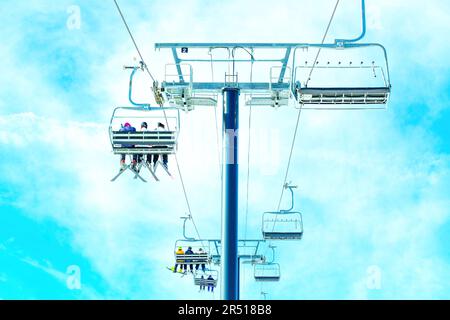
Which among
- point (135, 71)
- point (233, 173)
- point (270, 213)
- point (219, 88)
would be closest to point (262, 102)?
point (219, 88)

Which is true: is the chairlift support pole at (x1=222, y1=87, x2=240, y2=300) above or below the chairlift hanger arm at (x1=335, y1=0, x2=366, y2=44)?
below

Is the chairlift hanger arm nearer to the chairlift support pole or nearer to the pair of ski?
the chairlift support pole

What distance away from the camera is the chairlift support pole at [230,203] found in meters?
9.97

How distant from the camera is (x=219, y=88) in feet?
35.4

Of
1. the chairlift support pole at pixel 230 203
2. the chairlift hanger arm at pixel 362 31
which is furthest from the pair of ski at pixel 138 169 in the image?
the chairlift hanger arm at pixel 362 31

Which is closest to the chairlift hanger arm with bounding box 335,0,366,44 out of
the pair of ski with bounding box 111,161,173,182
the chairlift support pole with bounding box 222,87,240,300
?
the chairlift support pole with bounding box 222,87,240,300

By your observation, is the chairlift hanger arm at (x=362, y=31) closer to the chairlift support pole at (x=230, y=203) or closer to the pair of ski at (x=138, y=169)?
the chairlift support pole at (x=230, y=203)

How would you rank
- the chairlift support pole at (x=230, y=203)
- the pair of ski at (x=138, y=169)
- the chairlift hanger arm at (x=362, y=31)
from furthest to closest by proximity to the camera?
the chairlift support pole at (x=230, y=203) < the pair of ski at (x=138, y=169) < the chairlift hanger arm at (x=362, y=31)

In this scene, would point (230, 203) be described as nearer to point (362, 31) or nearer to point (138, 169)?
point (138, 169)

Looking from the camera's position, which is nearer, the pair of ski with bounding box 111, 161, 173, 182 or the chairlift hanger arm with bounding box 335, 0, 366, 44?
the chairlift hanger arm with bounding box 335, 0, 366, 44

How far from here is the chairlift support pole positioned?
9969 millimetres

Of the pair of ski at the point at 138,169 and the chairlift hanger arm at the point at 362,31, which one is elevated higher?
the chairlift hanger arm at the point at 362,31

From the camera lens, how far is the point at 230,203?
10219 mm
